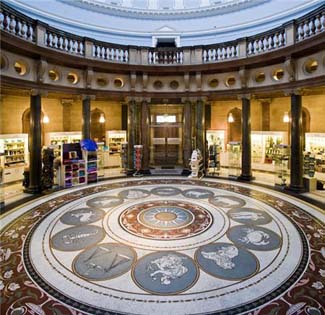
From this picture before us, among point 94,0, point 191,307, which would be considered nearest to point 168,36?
point 94,0

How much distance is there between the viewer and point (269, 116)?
1356 centimetres

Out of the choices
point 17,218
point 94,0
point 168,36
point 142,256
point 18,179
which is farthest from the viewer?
point 168,36

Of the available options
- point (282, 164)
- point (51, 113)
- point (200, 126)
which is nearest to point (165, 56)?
point (200, 126)

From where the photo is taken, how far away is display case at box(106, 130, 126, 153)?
13.6 meters

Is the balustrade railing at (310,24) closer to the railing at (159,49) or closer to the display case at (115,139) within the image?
the railing at (159,49)

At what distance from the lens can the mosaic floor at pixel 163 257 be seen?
3.19 metres

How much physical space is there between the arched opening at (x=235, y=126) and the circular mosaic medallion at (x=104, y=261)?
430 inches

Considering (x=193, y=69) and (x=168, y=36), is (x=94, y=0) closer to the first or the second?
(x=168, y=36)

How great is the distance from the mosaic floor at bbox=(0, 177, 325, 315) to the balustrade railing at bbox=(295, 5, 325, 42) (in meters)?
4.94

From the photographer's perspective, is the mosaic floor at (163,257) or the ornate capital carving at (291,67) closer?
the mosaic floor at (163,257)

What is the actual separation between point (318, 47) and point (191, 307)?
764cm

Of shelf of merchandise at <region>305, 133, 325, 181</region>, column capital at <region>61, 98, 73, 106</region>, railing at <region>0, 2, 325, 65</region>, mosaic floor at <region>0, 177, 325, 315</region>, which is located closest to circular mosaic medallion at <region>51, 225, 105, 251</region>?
mosaic floor at <region>0, 177, 325, 315</region>

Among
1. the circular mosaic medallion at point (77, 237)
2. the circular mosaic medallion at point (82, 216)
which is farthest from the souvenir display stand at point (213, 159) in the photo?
the circular mosaic medallion at point (77, 237)

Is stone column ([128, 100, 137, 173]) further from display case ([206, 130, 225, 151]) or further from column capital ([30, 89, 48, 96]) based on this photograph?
display case ([206, 130, 225, 151])
